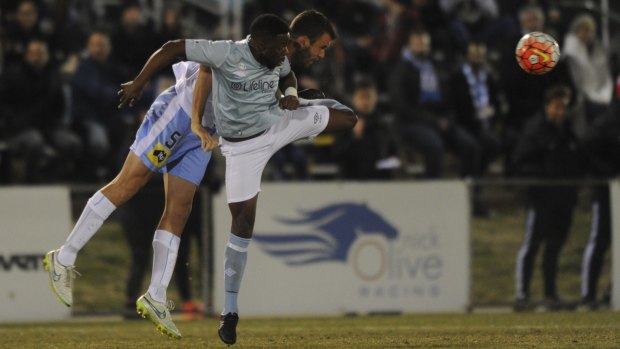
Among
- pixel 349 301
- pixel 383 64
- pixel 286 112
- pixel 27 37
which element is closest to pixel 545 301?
pixel 349 301

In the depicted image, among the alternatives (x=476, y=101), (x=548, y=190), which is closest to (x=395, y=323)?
(x=548, y=190)

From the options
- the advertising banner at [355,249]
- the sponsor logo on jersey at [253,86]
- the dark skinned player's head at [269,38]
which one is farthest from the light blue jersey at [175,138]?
the advertising banner at [355,249]

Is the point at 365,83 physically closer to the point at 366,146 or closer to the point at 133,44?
the point at 366,146

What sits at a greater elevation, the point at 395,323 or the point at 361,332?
the point at 361,332

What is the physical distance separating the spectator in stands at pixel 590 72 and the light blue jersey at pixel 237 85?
8569 millimetres

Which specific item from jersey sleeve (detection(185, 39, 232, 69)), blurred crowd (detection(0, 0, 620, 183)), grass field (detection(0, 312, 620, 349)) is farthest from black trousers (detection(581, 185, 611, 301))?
jersey sleeve (detection(185, 39, 232, 69))

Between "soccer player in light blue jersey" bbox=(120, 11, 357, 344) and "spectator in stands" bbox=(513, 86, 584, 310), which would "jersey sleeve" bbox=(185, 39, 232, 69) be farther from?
"spectator in stands" bbox=(513, 86, 584, 310)

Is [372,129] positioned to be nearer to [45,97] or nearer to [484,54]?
[484,54]

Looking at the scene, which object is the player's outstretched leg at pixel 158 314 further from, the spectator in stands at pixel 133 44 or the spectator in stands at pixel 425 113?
the spectator in stands at pixel 133 44

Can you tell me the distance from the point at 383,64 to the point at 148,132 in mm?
8306

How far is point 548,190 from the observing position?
49.4 ft

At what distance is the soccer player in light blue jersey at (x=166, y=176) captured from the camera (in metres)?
10.0

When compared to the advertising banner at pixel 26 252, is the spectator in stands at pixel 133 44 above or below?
above

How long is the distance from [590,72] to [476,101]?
1.63m
